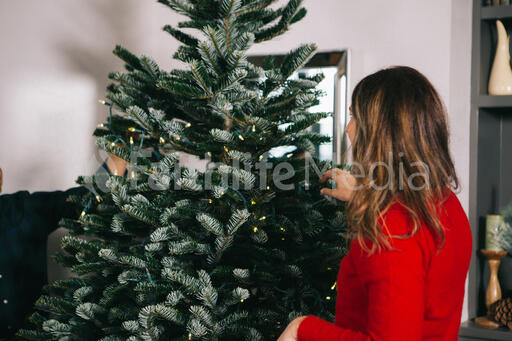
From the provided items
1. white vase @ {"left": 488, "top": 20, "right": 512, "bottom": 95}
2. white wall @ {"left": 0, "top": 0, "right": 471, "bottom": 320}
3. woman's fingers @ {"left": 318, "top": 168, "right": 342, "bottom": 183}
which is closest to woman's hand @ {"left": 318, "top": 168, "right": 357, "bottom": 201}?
woman's fingers @ {"left": 318, "top": 168, "right": 342, "bottom": 183}

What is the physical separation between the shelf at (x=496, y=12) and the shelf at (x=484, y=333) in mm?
1211

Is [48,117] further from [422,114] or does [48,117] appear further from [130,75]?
[422,114]

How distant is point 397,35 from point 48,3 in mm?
1572

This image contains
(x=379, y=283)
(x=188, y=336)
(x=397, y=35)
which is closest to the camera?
(x=379, y=283)

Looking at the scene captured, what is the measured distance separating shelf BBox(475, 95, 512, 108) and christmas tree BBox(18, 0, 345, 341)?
1.06 metres

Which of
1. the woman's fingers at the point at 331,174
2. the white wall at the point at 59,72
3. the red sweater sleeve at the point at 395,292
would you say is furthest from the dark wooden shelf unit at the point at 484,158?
the red sweater sleeve at the point at 395,292

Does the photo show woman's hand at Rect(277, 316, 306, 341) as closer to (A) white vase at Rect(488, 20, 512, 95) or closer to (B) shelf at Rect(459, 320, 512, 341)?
(B) shelf at Rect(459, 320, 512, 341)

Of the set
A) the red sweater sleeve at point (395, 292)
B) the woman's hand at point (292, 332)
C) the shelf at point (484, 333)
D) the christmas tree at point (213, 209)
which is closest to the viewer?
the red sweater sleeve at point (395, 292)

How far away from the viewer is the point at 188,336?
120 centimetres

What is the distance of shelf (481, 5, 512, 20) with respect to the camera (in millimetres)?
2100

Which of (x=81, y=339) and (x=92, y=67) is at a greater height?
(x=92, y=67)

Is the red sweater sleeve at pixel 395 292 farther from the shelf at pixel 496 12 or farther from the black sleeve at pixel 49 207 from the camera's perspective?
the shelf at pixel 496 12

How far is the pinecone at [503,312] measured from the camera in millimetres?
1993

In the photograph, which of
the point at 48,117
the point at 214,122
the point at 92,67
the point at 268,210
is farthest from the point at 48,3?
the point at 268,210
